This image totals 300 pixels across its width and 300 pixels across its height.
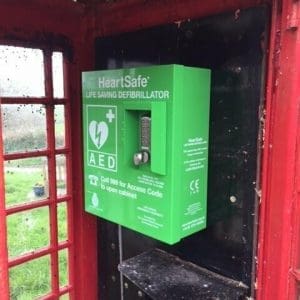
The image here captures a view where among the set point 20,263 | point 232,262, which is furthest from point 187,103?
point 20,263

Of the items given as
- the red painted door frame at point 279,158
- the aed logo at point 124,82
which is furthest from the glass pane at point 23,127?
the red painted door frame at point 279,158

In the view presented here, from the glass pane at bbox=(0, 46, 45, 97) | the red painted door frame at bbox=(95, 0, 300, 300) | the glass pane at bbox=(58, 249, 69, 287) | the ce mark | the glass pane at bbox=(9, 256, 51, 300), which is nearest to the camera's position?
the red painted door frame at bbox=(95, 0, 300, 300)

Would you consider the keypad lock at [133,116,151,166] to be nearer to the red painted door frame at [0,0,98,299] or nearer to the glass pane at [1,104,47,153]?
the red painted door frame at [0,0,98,299]

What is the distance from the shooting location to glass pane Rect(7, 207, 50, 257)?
2.07m

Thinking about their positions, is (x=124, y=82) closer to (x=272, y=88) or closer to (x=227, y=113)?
(x=227, y=113)

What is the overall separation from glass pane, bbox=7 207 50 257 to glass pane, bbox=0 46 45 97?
0.61 metres

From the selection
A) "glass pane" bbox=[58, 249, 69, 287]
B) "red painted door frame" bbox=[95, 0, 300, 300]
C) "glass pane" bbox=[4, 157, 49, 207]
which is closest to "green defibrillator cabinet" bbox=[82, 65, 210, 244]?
"red painted door frame" bbox=[95, 0, 300, 300]

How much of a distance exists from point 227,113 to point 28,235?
3.99ft

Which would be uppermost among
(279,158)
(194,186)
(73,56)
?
(73,56)

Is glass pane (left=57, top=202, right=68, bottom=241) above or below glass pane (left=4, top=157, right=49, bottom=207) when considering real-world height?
below

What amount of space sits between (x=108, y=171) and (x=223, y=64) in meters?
0.67

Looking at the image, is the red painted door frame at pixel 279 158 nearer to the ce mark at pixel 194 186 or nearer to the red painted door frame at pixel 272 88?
the red painted door frame at pixel 272 88

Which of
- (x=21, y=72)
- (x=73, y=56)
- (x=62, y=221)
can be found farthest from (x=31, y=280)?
(x=73, y=56)

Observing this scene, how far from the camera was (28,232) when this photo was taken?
2082mm
